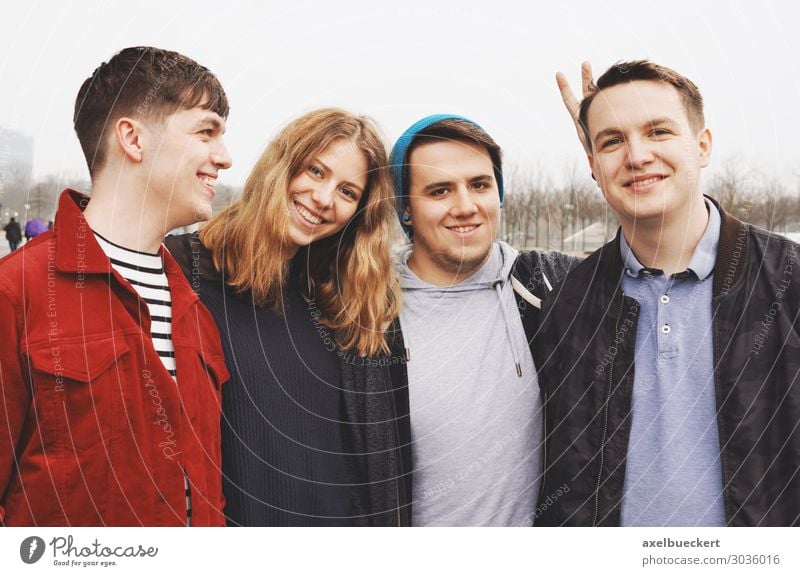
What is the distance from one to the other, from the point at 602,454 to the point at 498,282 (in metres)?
0.53

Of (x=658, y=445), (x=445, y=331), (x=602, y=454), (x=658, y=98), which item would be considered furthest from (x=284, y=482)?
(x=658, y=98)

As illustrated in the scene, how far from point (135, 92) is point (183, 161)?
0.63 feet

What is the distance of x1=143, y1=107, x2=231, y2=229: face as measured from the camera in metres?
1.36

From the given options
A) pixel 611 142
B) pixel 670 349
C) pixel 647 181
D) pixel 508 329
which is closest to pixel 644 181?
pixel 647 181

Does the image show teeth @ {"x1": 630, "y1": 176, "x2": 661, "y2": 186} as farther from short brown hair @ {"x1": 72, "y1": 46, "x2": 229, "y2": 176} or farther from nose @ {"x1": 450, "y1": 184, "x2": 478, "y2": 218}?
short brown hair @ {"x1": 72, "y1": 46, "x2": 229, "y2": 176}

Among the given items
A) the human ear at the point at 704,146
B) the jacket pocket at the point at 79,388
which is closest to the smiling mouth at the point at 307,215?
the jacket pocket at the point at 79,388

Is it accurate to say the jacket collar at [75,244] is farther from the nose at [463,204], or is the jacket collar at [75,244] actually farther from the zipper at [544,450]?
the zipper at [544,450]

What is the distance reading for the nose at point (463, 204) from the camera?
5.23 feet

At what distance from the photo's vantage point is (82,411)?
1.21 meters

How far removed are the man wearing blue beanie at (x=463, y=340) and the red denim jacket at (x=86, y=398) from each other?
55cm

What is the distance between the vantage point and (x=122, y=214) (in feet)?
4.38
